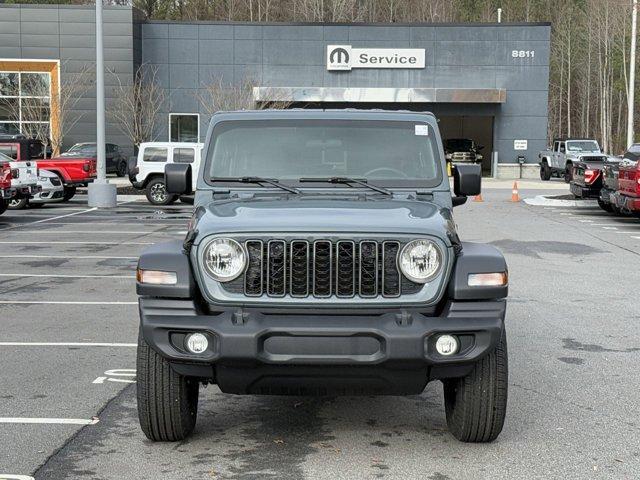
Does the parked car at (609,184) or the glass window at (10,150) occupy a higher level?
the glass window at (10,150)

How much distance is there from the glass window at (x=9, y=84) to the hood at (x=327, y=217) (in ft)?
138

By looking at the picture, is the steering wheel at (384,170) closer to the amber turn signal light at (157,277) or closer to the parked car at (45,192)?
the amber turn signal light at (157,277)

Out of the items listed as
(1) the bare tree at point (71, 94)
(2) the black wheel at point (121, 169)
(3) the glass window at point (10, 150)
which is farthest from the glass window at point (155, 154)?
(1) the bare tree at point (71, 94)

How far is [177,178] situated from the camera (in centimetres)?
663

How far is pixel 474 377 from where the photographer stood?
5.15 meters

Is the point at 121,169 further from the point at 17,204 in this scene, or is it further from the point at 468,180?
the point at 468,180

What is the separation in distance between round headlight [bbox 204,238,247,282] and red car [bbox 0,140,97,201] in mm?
23567

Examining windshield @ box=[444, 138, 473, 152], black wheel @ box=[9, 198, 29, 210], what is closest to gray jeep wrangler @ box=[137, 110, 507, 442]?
black wheel @ box=[9, 198, 29, 210]

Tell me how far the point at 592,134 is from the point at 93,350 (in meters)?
76.1

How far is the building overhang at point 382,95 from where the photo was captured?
45344mm

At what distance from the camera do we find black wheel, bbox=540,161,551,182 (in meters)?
43.6

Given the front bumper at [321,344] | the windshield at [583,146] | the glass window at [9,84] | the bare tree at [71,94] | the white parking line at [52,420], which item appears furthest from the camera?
the glass window at [9,84]

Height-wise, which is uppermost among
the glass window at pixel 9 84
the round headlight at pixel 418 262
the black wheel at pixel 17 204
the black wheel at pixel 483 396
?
the glass window at pixel 9 84

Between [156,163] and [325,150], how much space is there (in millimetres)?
21791
